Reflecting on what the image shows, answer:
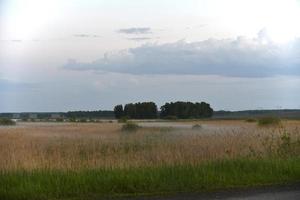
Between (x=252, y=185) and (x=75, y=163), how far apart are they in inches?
226

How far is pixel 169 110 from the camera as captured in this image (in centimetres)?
12188

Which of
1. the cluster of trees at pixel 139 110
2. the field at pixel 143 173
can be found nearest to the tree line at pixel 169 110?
the cluster of trees at pixel 139 110

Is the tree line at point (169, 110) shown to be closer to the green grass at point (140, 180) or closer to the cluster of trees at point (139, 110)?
the cluster of trees at point (139, 110)

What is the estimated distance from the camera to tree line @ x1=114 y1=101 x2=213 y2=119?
392 ft

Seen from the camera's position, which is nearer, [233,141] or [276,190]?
[276,190]

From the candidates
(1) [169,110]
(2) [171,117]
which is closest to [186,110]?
(1) [169,110]

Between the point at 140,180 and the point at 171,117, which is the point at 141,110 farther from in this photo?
the point at 140,180

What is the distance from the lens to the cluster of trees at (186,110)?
121250mm

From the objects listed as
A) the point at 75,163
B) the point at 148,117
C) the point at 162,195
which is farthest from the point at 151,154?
the point at 148,117

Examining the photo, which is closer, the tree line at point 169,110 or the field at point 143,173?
the field at point 143,173

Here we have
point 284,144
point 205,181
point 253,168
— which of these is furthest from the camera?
point 284,144

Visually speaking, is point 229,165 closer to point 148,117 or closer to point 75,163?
point 75,163

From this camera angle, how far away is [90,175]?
44.5ft

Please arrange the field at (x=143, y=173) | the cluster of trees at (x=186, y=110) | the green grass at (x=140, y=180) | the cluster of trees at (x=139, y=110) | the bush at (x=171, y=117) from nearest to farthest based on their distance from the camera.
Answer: the green grass at (x=140, y=180) → the field at (x=143, y=173) → the bush at (x=171, y=117) → the cluster of trees at (x=139, y=110) → the cluster of trees at (x=186, y=110)
